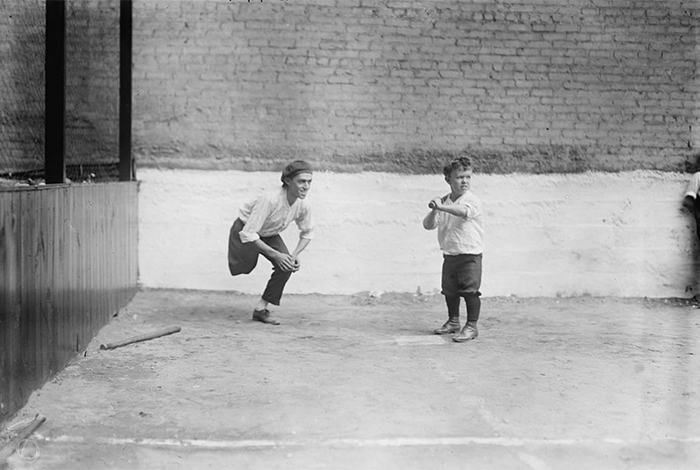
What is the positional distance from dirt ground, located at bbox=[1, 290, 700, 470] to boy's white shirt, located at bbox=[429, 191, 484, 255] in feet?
2.69

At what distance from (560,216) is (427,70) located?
234 centimetres

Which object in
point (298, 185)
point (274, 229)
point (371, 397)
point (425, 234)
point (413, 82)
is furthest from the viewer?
point (425, 234)

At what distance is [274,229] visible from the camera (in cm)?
695

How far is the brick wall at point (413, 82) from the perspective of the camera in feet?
28.1

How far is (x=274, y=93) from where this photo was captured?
8.59 metres

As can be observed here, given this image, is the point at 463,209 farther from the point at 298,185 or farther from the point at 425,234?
the point at 425,234

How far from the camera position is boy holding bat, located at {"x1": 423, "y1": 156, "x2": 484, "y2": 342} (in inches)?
240

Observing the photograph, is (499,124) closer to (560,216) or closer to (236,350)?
(560,216)

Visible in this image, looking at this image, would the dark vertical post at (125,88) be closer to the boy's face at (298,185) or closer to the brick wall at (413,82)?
the brick wall at (413,82)

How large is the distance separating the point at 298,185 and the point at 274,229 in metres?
0.56

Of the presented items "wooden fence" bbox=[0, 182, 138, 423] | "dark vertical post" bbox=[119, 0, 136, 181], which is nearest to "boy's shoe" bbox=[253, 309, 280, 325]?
"wooden fence" bbox=[0, 182, 138, 423]

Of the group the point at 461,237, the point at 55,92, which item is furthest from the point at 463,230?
the point at 55,92

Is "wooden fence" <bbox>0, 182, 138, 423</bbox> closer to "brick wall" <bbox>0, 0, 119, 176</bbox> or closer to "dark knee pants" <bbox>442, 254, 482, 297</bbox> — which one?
"brick wall" <bbox>0, 0, 119, 176</bbox>

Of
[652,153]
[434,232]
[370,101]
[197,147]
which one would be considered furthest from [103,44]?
[652,153]
